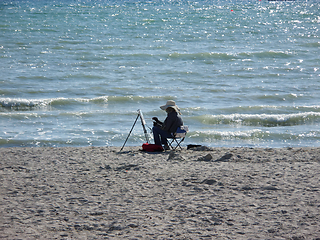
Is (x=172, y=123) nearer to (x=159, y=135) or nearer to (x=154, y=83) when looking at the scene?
(x=159, y=135)

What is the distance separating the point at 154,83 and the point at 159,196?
1161 cm

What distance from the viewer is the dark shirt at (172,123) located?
333 inches

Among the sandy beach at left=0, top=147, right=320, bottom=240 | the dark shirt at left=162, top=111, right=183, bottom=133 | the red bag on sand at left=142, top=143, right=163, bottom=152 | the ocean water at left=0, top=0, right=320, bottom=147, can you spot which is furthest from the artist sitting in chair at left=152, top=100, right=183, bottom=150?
the ocean water at left=0, top=0, right=320, bottom=147

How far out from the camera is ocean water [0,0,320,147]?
429 inches

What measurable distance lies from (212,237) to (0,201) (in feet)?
9.39

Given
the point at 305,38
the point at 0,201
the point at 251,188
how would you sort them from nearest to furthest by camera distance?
1. the point at 0,201
2. the point at 251,188
3. the point at 305,38

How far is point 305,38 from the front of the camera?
97.9 feet

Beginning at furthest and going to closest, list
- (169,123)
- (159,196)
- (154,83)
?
1. (154,83)
2. (169,123)
3. (159,196)

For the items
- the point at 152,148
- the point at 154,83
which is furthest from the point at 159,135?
the point at 154,83

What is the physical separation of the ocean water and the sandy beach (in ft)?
7.85

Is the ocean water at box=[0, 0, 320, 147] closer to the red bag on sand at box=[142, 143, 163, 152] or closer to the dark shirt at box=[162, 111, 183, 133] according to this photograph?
the red bag on sand at box=[142, 143, 163, 152]

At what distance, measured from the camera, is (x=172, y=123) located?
27.8 feet

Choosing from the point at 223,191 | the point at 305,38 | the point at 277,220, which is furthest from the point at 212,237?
the point at 305,38

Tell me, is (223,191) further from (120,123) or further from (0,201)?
(120,123)
